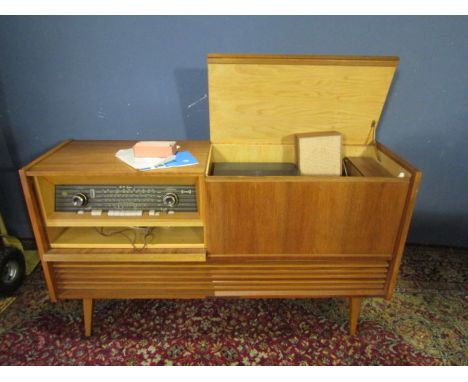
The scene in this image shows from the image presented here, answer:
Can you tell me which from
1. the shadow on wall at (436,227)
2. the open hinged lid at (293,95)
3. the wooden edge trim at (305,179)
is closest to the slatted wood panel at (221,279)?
the wooden edge trim at (305,179)

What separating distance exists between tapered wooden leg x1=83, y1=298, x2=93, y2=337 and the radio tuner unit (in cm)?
39

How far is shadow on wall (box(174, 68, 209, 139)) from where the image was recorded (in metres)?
1.32

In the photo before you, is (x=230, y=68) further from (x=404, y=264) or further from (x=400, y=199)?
(x=404, y=264)

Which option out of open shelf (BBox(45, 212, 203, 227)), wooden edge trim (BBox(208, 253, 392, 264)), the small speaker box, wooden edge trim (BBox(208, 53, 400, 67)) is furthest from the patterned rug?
wooden edge trim (BBox(208, 53, 400, 67))

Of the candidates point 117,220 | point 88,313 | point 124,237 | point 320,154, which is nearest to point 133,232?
point 124,237

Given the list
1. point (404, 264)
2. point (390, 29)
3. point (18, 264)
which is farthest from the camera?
point (404, 264)

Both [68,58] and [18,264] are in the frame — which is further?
[18,264]

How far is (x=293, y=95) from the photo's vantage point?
43.8 inches

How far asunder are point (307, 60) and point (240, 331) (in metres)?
1.09

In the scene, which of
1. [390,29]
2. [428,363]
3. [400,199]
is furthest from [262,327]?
[390,29]

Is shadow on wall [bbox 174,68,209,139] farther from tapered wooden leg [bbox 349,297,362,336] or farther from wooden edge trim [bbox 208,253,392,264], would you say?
tapered wooden leg [bbox 349,297,362,336]

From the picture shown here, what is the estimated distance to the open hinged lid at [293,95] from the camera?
3.34ft

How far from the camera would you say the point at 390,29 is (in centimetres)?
123
